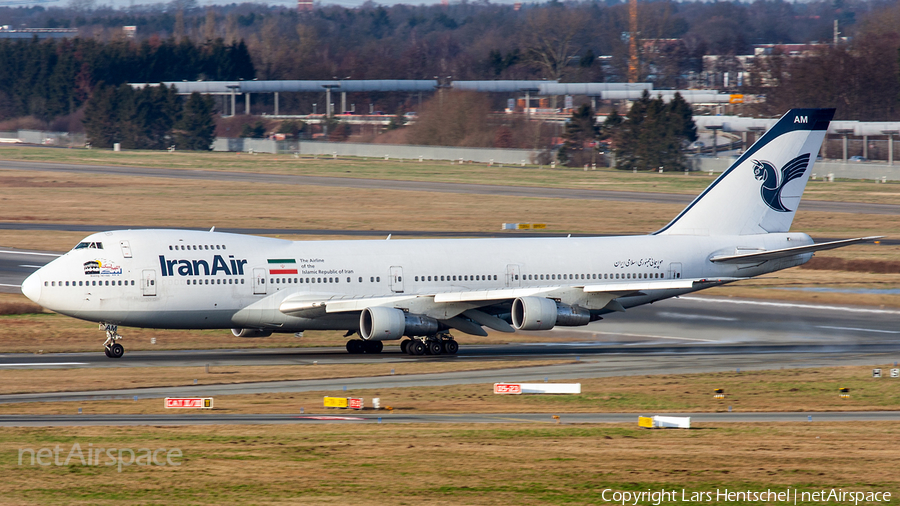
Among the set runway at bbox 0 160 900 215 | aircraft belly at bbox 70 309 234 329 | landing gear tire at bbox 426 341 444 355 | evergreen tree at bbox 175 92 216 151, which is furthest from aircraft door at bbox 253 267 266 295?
evergreen tree at bbox 175 92 216 151

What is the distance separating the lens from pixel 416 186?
115000 millimetres

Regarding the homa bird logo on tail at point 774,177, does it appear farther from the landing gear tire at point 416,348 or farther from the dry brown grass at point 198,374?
the landing gear tire at point 416,348

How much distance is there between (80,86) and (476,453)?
18493 centimetres

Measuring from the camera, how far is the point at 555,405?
33594 mm

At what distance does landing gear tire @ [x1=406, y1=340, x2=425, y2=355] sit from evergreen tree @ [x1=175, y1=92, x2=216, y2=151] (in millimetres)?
126050

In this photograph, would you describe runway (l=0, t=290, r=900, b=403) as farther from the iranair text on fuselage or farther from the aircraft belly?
the iranair text on fuselage

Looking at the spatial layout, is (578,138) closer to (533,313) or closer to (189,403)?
(533,313)

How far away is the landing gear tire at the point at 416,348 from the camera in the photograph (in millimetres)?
46281

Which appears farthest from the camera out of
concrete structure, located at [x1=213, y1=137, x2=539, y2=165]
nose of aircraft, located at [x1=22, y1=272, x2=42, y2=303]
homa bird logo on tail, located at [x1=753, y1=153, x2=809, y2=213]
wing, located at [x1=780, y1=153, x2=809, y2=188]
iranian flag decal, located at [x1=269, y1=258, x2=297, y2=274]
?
concrete structure, located at [x1=213, y1=137, x2=539, y2=165]

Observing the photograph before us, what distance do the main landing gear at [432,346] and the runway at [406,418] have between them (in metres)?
13.9

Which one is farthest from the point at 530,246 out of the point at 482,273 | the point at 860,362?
the point at 860,362

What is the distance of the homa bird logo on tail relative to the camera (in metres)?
52.3

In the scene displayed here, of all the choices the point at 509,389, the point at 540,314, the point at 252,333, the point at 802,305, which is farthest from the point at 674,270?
the point at 252,333
